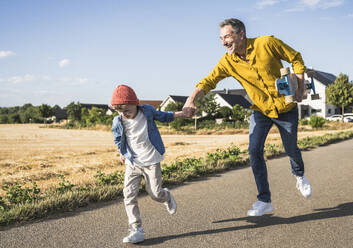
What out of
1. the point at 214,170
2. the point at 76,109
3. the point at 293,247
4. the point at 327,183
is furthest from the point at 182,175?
the point at 76,109

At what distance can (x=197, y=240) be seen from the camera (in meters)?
3.11

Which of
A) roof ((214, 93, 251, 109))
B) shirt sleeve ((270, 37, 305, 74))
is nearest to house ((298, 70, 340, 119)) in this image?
roof ((214, 93, 251, 109))

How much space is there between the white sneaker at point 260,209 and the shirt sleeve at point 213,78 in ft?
4.66

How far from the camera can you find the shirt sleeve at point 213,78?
4.02 m

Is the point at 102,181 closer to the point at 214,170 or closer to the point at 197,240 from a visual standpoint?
the point at 214,170

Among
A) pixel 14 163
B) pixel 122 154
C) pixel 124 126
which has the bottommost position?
pixel 14 163

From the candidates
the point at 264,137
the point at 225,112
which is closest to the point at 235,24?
the point at 264,137

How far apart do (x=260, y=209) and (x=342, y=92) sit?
41.7 meters

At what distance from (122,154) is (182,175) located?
2713 millimetres

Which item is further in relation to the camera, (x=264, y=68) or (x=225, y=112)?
(x=225, y=112)

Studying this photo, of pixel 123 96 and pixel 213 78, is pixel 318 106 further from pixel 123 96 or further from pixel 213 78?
pixel 123 96

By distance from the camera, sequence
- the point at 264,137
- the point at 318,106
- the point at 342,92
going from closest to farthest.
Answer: the point at 264,137, the point at 342,92, the point at 318,106

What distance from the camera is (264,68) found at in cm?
361

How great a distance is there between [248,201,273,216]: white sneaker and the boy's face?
5.51 feet
